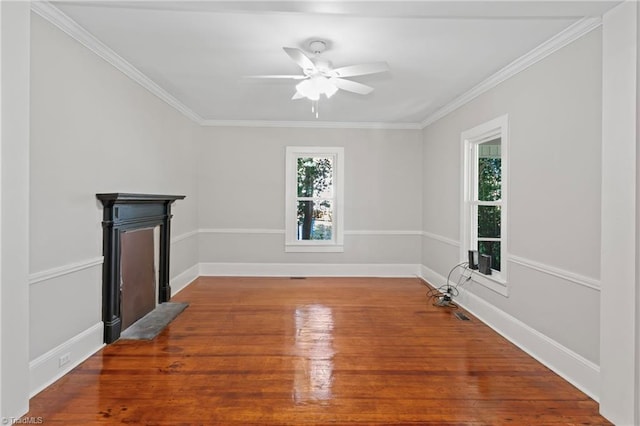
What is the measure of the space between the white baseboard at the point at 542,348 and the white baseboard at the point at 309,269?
6.25ft

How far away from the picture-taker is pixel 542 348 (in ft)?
9.46

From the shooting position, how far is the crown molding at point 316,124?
5836 mm

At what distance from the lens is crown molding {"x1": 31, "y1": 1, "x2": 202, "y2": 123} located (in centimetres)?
241

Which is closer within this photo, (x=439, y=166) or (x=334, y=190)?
(x=439, y=166)

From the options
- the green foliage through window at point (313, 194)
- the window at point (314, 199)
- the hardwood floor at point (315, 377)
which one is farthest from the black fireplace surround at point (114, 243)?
the green foliage through window at point (313, 194)

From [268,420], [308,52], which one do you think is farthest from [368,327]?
[308,52]

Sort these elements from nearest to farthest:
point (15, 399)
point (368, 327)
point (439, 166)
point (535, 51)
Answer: point (15, 399), point (535, 51), point (368, 327), point (439, 166)

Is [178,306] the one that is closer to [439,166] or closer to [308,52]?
[308,52]

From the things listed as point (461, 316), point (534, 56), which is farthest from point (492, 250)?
point (534, 56)

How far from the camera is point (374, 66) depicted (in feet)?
9.00

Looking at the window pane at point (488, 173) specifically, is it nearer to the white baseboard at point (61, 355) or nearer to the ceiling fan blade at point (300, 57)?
the ceiling fan blade at point (300, 57)

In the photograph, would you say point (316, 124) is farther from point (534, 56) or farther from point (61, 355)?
point (61, 355)

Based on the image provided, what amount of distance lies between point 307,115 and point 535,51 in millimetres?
3169

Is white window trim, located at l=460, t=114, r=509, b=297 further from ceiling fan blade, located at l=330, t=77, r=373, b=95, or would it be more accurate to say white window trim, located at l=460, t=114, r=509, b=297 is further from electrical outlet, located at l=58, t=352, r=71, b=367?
electrical outlet, located at l=58, t=352, r=71, b=367
